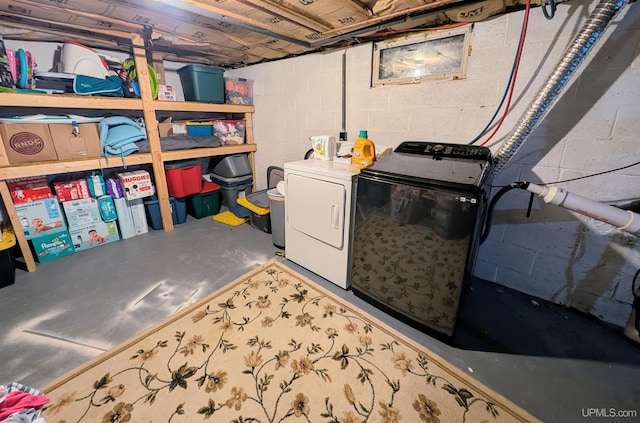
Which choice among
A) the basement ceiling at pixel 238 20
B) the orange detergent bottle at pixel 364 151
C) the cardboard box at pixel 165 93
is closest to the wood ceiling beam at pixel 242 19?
the basement ceiling at pixel 238 20

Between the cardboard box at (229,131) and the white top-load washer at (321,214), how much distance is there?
5.31 ft

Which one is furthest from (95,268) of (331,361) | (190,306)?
(331,361)

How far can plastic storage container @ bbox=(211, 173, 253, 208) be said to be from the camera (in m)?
3.27

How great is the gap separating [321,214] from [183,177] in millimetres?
1858

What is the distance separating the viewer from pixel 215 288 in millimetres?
1928

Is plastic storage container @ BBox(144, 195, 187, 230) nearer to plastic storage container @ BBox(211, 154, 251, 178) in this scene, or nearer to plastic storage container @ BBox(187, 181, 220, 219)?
plastic storage container @ BBox(187, 181, 220, 219)

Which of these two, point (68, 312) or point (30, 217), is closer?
point (68, 312)

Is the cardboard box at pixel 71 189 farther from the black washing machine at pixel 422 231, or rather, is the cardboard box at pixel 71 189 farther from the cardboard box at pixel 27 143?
the black washing machine at pixel 422 231

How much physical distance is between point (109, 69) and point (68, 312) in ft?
7.08

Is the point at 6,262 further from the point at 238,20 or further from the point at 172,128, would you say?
the point at 238,20

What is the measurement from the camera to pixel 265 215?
2.74m

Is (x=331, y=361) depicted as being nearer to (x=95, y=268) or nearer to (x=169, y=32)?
(x=95, y=268)

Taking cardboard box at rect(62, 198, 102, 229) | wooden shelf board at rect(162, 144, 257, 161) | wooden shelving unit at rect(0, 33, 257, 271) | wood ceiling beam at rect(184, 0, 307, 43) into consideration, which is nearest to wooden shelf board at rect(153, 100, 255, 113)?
wooden shelving unit at rect(0, 33, 257, 271)

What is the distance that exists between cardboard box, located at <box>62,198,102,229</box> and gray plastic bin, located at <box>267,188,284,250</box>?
162 cm
